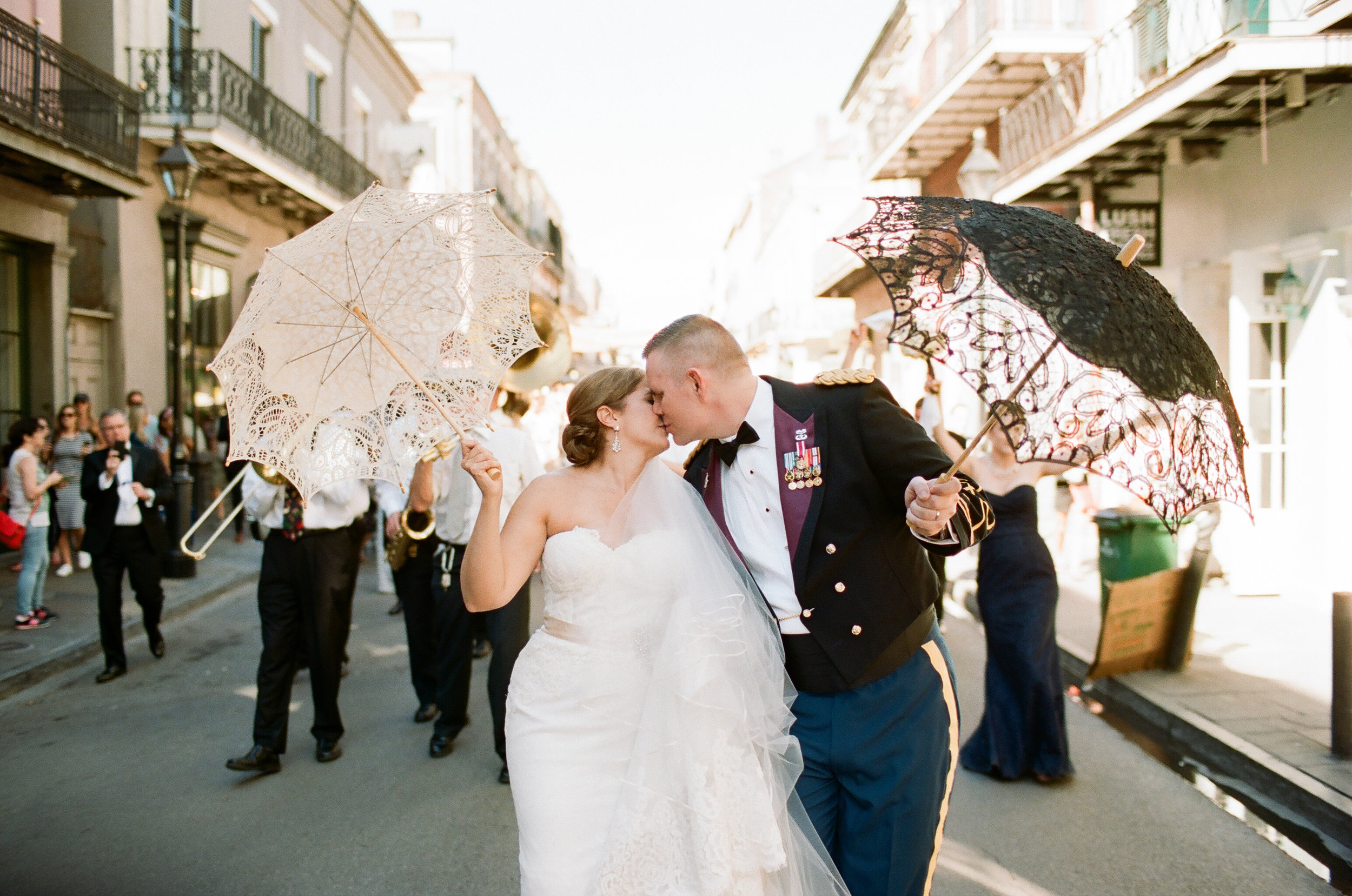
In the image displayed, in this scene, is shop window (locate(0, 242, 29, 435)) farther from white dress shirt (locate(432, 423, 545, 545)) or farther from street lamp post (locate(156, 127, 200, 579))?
white dress shirt (locate(432, 423, 545, 545))

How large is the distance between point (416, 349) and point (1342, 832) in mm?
4430

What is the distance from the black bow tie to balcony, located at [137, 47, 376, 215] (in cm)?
1402

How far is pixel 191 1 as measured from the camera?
15.8 m

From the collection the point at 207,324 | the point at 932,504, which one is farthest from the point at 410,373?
the point at 207,324

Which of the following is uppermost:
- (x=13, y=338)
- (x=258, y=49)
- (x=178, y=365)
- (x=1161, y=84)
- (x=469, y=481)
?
(x=258, y=49)

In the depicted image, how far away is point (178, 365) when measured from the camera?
38.9ft

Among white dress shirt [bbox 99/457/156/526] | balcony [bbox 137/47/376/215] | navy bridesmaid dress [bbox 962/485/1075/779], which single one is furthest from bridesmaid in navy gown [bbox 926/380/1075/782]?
balcony [bbox 137/47/376/215]

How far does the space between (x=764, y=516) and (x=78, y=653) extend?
727 cm

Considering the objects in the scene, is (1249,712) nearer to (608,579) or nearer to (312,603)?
(608,579)

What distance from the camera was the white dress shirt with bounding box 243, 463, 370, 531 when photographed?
5.41 m

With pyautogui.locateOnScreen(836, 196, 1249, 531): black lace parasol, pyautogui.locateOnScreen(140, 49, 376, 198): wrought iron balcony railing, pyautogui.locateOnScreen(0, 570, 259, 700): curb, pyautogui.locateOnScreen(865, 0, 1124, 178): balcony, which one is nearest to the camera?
pyautogui.locateOnScreen(836, 196, 1249, 531): black lace parasol

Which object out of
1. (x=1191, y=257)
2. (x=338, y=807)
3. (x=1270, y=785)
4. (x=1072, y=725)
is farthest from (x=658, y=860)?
(x=1191, y=257)

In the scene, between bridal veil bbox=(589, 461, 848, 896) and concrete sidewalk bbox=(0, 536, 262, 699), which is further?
concrete sidewalk bbox=(0, 536, 262, 699)

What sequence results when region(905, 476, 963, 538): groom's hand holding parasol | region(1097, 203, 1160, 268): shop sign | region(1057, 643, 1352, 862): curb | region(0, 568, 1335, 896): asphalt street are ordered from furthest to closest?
region(1097, 203, 1160, 268): shop sign
region(1057, 643, 1352, 862): curb
region(0, 568, 1335, 896): asphalt street
region(905, 476, 963, 538): groom's hand holding parasol
